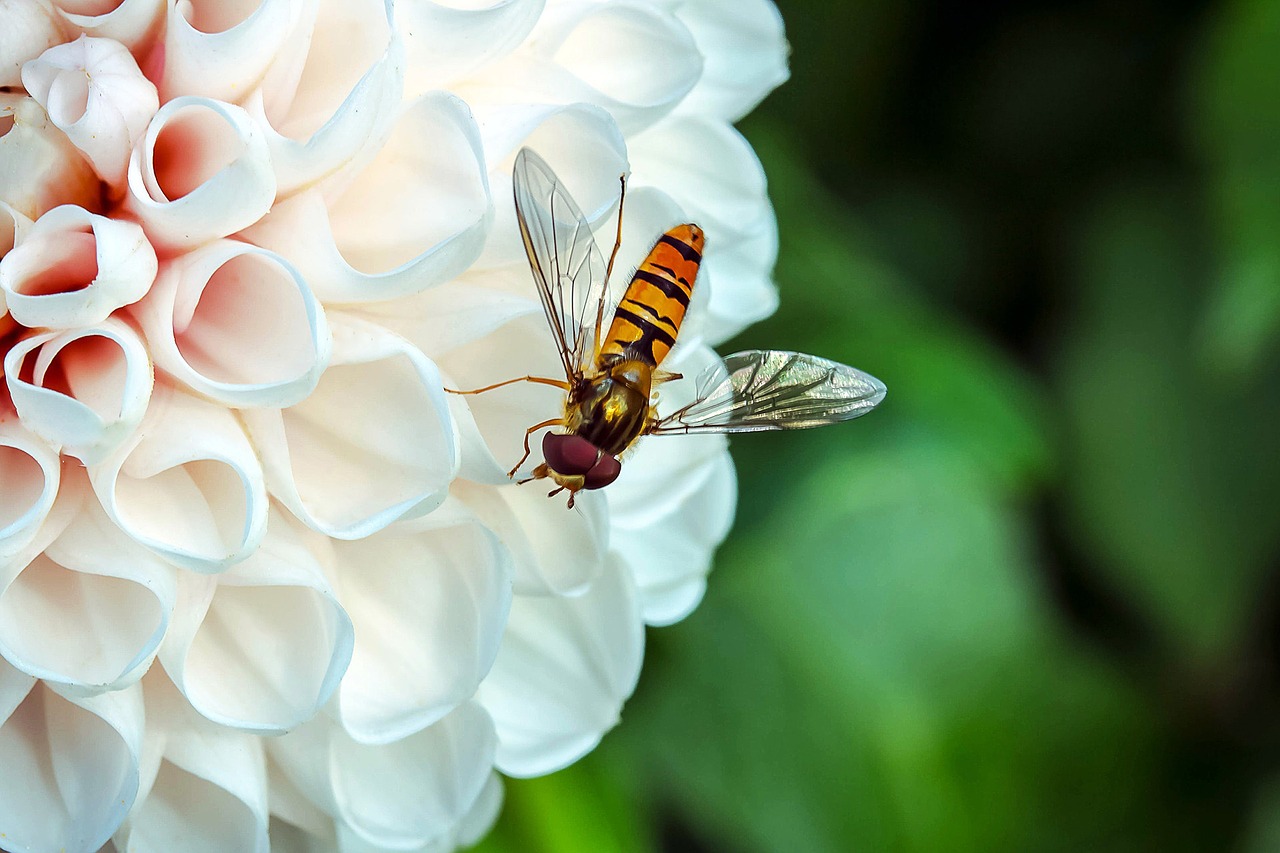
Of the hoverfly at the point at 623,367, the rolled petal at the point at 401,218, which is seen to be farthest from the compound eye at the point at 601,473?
the rolled petal at the point at 401,218

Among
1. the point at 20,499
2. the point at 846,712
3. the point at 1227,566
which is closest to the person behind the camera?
the point at 20,499

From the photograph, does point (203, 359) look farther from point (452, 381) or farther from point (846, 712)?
point (846, 712)

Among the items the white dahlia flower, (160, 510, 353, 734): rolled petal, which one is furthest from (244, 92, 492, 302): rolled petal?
(160, 510, 353, 734): rolled petal

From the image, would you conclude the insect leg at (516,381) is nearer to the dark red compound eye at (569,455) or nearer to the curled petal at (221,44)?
the dark red compound eye at (569,455)

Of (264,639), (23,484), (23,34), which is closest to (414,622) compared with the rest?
(264,639)

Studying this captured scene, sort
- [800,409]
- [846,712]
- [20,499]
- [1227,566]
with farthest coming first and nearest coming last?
1. [1227,566]
2. [846,712]
3. [800,409]
4. [20,499]

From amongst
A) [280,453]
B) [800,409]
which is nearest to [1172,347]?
[800,409]

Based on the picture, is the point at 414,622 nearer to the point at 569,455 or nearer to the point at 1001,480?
the point at 569,455
